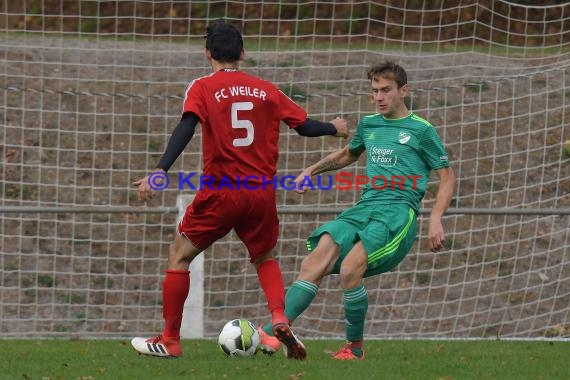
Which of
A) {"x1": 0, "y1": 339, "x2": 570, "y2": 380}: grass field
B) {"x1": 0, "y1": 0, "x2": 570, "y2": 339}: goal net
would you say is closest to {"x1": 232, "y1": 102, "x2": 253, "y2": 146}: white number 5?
{"x1": 0, "y1": 339, "x2": 570, "y2": 380}: grass field

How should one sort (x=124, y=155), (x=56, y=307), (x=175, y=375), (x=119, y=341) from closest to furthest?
1. (x=175, y=375)
2. (x=119, y=341)
3. (x=56, y=307)
4. (x=124, y=155)

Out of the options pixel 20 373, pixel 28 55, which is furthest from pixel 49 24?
pixel 20 373

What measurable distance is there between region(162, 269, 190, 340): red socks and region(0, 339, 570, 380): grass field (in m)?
0.20

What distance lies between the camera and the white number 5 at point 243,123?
287 inches

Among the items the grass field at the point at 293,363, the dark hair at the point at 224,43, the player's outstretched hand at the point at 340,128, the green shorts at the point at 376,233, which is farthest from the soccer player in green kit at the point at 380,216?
the dark hair at the point at 224,43

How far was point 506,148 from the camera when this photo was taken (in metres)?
13.9

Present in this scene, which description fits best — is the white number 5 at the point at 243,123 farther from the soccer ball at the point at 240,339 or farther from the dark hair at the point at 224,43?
the soccer ball at the point at 240,339

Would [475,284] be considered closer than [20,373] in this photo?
No

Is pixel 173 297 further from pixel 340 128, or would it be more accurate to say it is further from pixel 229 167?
pixel 340 128

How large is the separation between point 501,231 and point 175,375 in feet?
23.3

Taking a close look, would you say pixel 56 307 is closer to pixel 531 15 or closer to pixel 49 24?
pixel 49 24

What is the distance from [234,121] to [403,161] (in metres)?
1.11

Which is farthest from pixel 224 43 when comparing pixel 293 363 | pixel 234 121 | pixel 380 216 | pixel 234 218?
pixel 293 363

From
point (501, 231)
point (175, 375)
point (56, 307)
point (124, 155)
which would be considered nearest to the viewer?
point (175, 375)
